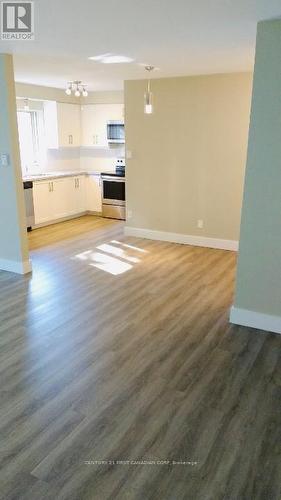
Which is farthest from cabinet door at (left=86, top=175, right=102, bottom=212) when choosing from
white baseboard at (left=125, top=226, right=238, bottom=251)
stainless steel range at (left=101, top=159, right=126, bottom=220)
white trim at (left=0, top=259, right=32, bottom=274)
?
white trim at (left=0, top=259, right=32, bottom=274)

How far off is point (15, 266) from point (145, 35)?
287cm

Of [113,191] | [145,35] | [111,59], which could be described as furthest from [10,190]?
[113,191]

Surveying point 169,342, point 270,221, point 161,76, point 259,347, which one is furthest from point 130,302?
point 161,76

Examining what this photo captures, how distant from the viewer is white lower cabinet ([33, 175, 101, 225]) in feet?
21.9

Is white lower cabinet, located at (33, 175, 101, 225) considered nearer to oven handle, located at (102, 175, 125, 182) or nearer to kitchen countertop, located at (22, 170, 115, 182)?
kitchen countertop, located at (22, 170, 115, 182)

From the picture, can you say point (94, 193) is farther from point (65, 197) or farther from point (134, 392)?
point (134, 392)

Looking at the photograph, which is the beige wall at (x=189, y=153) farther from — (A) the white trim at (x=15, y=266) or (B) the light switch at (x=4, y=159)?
(B) the light switch at (x=4, y=159)

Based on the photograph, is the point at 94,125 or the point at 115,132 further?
the point at 94,125

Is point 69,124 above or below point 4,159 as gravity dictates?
above

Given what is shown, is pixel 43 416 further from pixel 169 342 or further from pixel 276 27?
pixel 276 27

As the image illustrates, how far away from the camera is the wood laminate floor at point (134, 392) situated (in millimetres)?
1844

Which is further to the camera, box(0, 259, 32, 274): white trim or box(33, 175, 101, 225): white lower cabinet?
box(33, 175, 101, 225): white lower cabinet

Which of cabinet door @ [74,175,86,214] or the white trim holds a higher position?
cabinet door @ [74,175,86,214]

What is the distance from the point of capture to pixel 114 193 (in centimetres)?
723
